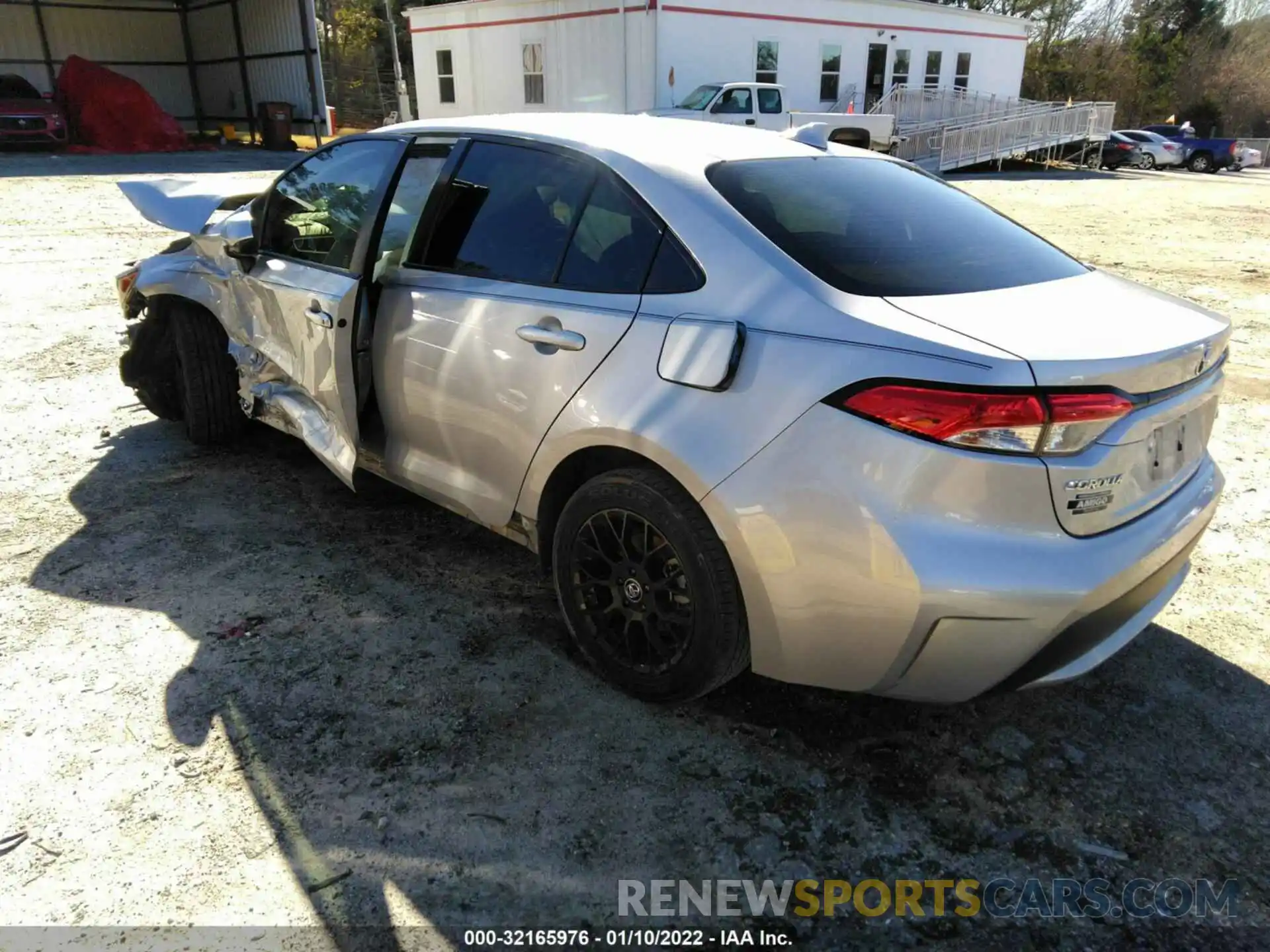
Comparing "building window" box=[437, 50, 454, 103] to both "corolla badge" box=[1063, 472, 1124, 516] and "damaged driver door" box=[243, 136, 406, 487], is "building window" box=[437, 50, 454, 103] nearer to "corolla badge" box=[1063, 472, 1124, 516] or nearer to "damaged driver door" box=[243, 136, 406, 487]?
"damaged driver door" box=[243, 136, 406, 487]

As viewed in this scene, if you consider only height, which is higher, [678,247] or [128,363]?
[678,247]

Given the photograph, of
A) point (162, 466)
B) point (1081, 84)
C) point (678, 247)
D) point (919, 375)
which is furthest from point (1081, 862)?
point (1081, 84)

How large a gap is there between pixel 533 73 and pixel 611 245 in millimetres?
22559

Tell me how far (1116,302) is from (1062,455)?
2.40ft

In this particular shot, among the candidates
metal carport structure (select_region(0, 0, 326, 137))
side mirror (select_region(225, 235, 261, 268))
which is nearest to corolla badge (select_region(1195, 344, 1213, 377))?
side mirror (select_region(225, 235, 261, 268))

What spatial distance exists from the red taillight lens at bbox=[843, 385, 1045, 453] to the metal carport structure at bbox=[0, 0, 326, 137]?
2577 centimetres

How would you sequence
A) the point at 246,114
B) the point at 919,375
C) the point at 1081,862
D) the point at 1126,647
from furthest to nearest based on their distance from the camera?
the point at 246,114 < the point at 1126,647 < the point at 1081,862 < the point at 919,375

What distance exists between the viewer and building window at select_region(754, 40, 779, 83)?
22.2m

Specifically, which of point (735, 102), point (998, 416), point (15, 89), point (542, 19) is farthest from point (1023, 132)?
point (998, 416)

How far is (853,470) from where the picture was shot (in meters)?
2.03

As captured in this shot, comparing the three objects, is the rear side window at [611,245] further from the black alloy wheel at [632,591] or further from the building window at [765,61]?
the building window at [765,61]

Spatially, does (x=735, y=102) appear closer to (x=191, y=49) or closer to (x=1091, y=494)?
(x=1091, y=494)

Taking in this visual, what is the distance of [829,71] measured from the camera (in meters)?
24.1

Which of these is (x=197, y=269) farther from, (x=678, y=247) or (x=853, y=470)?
(x=853, y=470)
